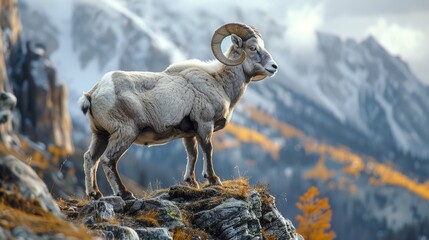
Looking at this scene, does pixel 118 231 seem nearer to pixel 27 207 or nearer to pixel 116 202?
pixel 116 202

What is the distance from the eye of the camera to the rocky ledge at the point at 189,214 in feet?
69.6

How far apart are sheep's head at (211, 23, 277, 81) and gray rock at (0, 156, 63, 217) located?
1234 centimetres

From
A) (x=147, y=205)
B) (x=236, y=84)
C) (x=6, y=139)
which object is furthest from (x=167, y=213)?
(x=6, y=139)

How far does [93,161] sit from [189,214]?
3451 mm

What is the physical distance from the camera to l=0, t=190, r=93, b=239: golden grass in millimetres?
15250

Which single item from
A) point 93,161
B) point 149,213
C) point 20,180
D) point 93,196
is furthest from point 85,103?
point 20,180

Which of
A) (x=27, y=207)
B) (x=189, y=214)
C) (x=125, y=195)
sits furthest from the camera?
(x=125, y=195)

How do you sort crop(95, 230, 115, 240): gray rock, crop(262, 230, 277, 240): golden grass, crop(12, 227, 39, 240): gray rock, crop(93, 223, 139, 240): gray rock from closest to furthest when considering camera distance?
crop(12, 227, 39, 240): gray rock → crop(95, 230, 115, 240): gray rock → crop(93, 223, 139, 240): gray rock → crop(262, 230, 277, 240): golden grass

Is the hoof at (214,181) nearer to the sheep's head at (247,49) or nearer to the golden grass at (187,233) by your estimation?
the golden grass at (187,233)

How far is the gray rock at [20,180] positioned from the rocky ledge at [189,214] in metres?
3.42

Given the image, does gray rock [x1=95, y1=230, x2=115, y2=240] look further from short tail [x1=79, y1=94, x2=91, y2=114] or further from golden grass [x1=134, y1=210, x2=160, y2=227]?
short tail [x1=79, y1=94, x2=91, y2=114]

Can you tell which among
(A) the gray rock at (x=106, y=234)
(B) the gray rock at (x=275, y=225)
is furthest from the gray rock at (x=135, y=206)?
(B) the gray rock at (x=275, y=225)

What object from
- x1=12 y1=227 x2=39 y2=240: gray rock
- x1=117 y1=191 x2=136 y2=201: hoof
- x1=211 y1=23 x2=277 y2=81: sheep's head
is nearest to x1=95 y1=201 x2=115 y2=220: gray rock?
x1=117 y1=191 x2=136 y2=201: hoof

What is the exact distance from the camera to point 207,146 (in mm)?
26031
